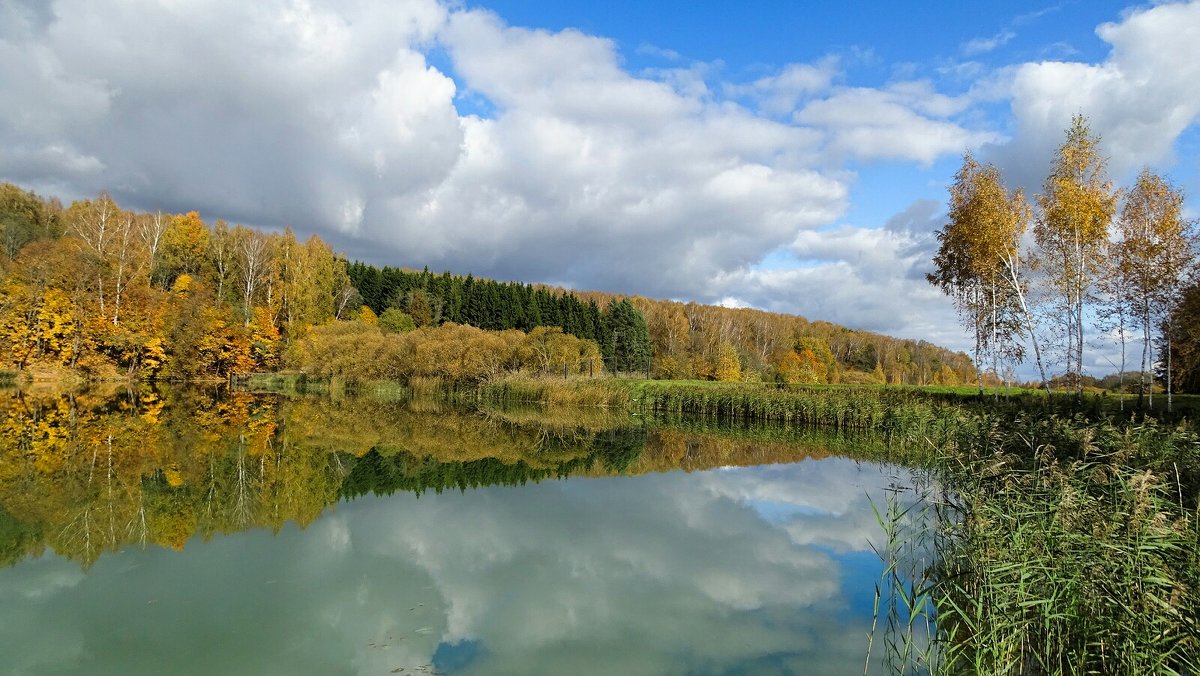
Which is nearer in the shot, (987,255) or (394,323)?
(987,255)

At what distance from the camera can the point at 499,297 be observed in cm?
6294

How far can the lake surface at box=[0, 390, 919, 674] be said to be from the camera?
16.9 feet

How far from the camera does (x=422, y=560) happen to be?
7.65 meters

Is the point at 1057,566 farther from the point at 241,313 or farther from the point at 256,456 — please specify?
the point at 241,313

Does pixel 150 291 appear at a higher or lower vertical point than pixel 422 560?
higher

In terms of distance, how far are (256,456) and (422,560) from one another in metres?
8.51

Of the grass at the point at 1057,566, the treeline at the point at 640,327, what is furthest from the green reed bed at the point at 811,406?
the treeline at the point at 640,327

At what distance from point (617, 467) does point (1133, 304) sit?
16.7m

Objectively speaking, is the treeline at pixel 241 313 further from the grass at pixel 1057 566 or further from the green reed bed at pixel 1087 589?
the green reed bed at pixel 1087 589

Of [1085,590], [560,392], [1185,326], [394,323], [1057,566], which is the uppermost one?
[394,323]

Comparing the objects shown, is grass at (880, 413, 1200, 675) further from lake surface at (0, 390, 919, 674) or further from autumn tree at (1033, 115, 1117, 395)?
autumn tree at (1033, 115, 1117, 395)

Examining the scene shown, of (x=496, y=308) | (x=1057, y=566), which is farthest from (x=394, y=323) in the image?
(x=1057, y=566)

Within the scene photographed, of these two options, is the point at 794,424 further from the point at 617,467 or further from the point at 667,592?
the point at 667,592

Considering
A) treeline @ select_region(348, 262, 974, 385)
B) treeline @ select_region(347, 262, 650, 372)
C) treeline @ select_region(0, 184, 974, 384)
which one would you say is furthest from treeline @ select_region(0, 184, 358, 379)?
treeline @ select_region(348, 262, 974, 385)
